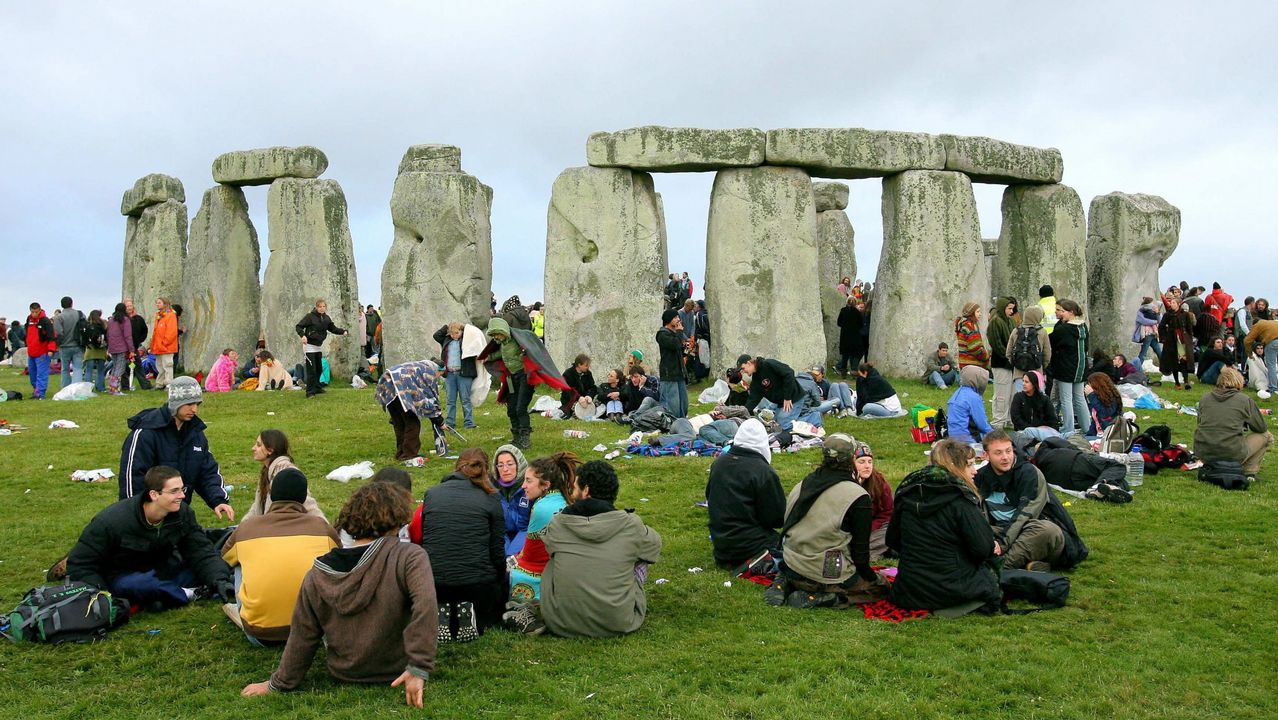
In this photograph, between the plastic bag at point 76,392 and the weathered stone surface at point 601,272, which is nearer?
the plastic bag at point 76,392

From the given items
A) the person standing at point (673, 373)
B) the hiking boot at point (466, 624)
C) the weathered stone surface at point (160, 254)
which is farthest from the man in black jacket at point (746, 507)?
the weathered stone surface at point (160, 254)

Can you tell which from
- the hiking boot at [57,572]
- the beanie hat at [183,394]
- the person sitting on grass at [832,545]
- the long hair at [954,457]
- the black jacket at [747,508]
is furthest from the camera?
the black jacket at [747,508]

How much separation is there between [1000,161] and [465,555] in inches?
655

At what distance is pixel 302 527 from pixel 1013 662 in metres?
4.00

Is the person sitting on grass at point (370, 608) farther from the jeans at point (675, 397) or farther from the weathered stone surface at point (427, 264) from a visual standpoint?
the weathered stone surface at point (427, 264)

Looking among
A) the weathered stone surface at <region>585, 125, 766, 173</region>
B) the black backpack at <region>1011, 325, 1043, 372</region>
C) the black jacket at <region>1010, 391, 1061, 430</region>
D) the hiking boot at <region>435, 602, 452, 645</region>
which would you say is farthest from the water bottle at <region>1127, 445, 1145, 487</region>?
the weathered stone surface at <region>585, 125, 766, 173</region>

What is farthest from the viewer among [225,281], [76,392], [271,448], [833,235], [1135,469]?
[833,235]

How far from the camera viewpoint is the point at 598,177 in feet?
65.0

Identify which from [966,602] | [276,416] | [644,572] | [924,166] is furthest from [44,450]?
[924,166]

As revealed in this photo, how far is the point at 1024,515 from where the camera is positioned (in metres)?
8.34

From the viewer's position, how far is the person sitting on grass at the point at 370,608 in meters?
5.82

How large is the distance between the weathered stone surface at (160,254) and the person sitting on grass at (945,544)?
70.3 ft

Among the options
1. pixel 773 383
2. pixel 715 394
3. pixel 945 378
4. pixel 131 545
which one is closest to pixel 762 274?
pixel 715 394

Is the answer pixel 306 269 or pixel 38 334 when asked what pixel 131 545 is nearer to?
pixel 38 334
